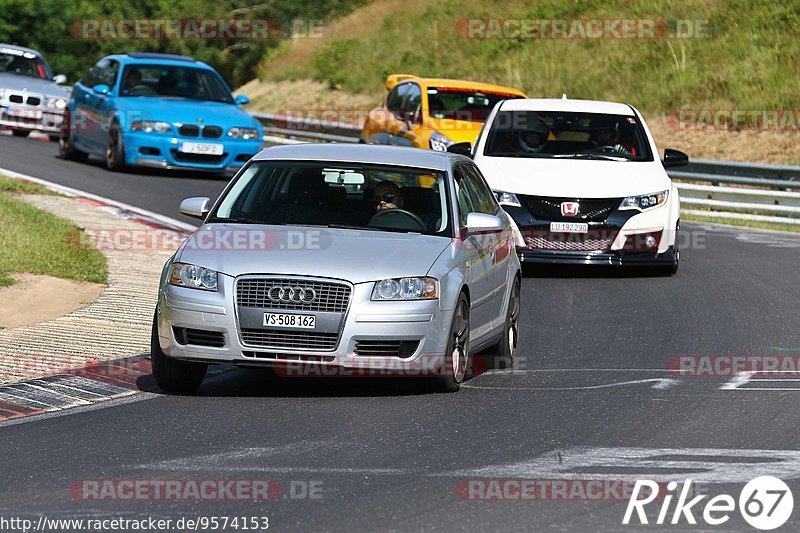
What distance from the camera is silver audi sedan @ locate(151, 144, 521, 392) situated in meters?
9.20

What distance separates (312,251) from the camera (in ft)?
31.1

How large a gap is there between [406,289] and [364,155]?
5.24 ft

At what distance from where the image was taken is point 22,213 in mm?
17219

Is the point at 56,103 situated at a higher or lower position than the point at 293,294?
lower

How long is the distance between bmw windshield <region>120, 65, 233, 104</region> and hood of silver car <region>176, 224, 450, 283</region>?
14.8 meters

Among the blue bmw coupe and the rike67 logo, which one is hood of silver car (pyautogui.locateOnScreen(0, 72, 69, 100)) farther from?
the rike67 logo

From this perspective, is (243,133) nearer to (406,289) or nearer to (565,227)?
(565,227)

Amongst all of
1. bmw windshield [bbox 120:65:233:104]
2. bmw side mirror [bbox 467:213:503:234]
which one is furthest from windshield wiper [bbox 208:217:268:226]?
bmw windshield [bbox 120:65:233:104]

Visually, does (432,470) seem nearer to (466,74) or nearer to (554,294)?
(554,294)

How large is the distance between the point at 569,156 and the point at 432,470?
9.65 meters

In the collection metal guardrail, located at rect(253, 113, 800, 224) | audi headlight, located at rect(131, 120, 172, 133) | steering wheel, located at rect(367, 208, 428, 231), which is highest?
steering wheel, located at rect(367, 208, 428, 231)

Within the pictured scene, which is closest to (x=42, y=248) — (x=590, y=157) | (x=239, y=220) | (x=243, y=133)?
(x=239, y=220)

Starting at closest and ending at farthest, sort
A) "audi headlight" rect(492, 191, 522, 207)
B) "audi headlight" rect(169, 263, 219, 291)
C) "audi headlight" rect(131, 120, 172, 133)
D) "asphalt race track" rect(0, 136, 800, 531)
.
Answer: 1. "asphalt race track" rect(0, 136, 800, 531)
2. "audi headlight" rect(169, 263, 219, 291)
3. "audi headlight" rect(492, 191, 522, 207)
4. "audi headlight" rect(131, 120, 172, 133)

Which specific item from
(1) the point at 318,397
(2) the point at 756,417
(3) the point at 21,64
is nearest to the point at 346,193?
(1) the point at 318,397
